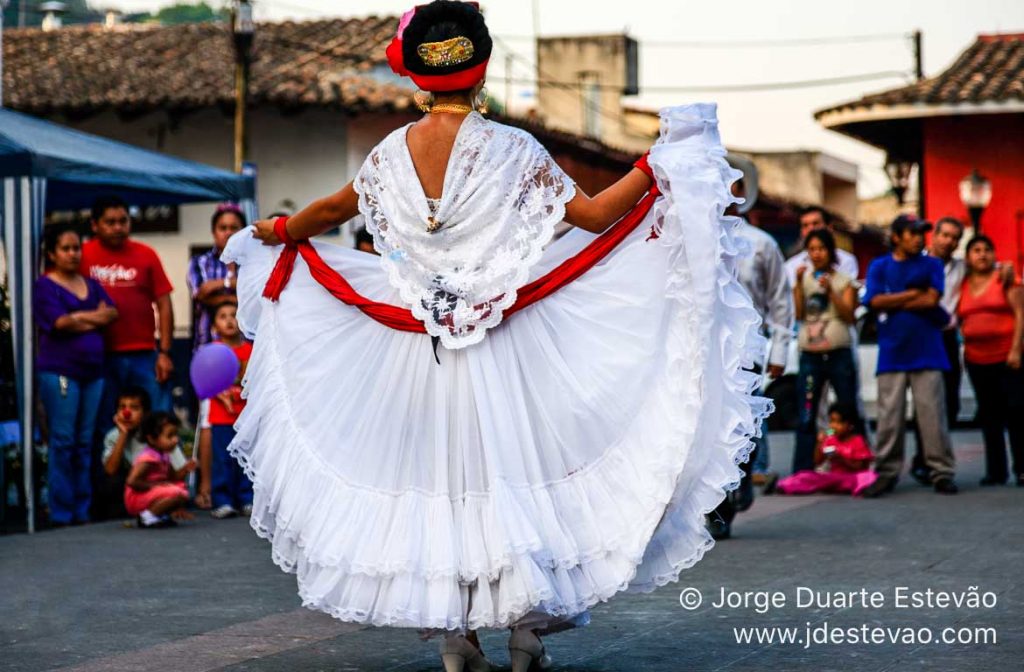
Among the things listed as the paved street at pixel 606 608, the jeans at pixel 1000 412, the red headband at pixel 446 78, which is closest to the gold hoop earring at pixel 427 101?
the red headband at pixel 446 78

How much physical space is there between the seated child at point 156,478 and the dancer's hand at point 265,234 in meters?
4.76

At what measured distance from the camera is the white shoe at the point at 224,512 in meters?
10.9

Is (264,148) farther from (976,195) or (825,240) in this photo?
(825,240)

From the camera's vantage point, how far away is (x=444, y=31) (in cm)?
534

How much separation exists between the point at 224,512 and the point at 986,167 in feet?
58.0

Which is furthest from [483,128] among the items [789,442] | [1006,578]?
[789,442]

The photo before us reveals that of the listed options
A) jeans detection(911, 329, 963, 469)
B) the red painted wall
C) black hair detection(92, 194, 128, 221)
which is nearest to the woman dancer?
black hair detection(92, 194, 128, 221)

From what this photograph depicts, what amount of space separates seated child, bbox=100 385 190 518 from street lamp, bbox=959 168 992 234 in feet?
54.8

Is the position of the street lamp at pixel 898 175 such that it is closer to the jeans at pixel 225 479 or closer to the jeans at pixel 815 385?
the jeans at pixel 815 385

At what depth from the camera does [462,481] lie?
5203mm

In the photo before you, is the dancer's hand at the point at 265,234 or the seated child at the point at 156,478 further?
the seated child at the point at 156,478

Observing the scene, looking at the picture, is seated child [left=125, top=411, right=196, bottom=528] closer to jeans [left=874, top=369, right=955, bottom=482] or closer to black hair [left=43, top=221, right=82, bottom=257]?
black hair [left=43, top=221, right=82, bottom=257]

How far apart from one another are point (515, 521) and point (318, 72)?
82.8 ft

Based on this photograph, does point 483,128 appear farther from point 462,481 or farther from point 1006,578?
point 1006,578
